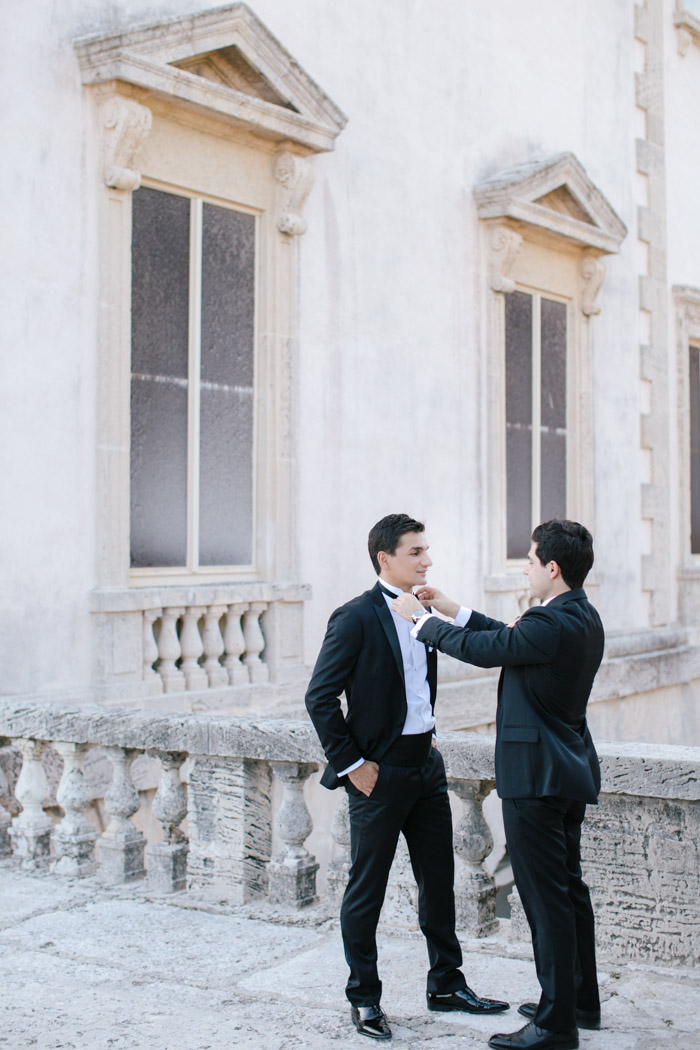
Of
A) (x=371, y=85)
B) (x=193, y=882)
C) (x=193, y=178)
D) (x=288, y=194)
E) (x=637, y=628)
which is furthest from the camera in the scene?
(x=637, y=628)

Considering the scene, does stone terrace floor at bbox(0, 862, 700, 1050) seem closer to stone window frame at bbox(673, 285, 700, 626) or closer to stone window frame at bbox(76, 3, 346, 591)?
stone window frame at bbox(76, 3, 346, 591)

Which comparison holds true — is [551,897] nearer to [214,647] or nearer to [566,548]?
[566,548]

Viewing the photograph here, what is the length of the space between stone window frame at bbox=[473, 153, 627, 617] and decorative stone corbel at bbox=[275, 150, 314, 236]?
7.18 feet

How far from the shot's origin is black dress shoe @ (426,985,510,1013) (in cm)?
375

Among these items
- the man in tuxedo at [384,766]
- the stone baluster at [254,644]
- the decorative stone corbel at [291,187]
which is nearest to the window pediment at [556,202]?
the decorative stone corbel at [291,187]

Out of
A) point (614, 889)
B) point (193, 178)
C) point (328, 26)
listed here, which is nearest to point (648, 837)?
point (614, 889)

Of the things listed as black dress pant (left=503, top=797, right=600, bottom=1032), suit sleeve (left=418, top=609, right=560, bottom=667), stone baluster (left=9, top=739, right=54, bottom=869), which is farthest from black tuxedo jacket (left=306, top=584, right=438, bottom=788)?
stone baluster (left=9, top=739, right=54, bottom=869)

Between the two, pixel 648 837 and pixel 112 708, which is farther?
pixel 112 708

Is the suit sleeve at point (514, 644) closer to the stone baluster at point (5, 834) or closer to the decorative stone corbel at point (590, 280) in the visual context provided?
the stone baluster at point (5, 834)

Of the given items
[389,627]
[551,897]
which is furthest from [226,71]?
[551,897]

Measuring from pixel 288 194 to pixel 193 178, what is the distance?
2.50 feet

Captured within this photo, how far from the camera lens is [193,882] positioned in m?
5.11

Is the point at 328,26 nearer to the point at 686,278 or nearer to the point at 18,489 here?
the point at 18,489

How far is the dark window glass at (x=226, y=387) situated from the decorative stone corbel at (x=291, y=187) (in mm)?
212
